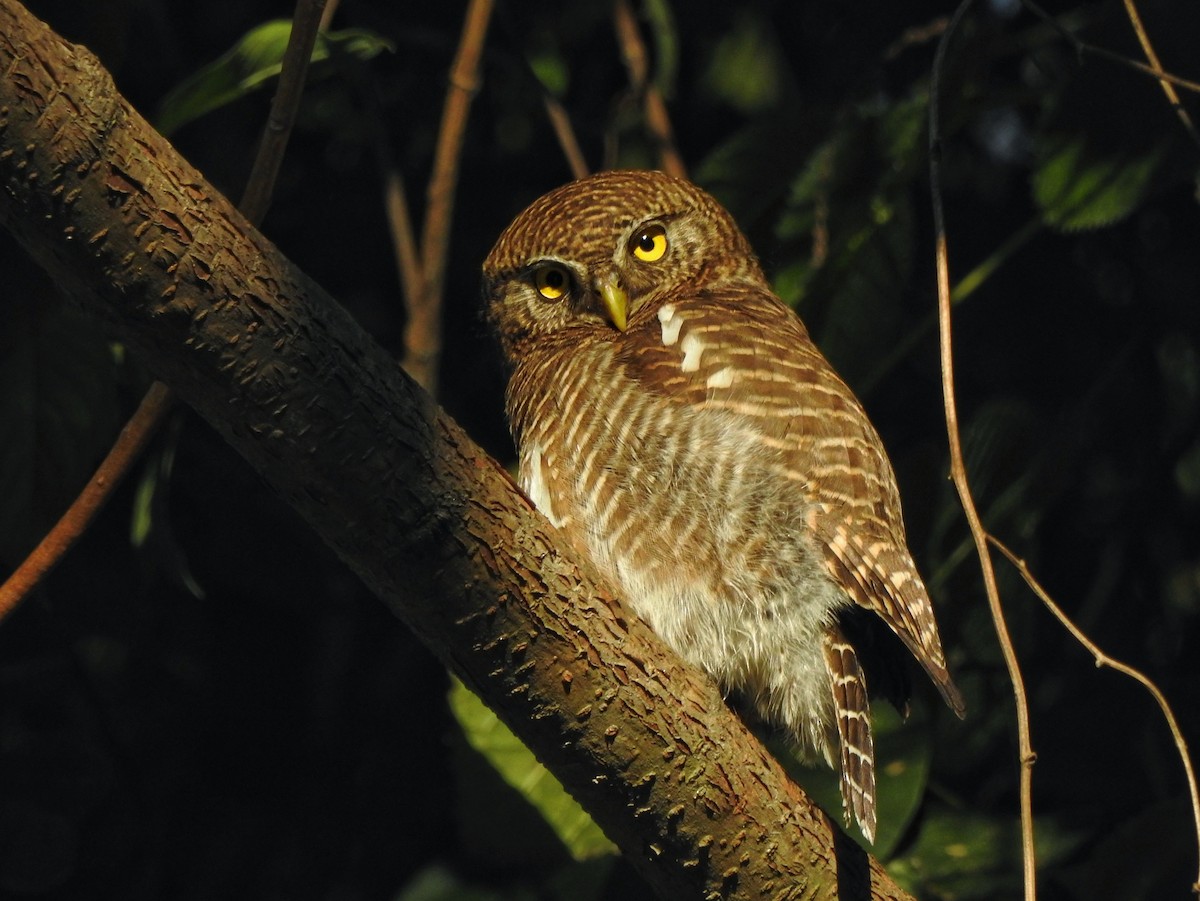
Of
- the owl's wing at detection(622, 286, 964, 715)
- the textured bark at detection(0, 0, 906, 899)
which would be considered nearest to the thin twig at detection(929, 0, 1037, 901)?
the owl's wing at detection(622, 286, 964, 715)

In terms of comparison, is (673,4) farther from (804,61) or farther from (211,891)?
(211,891)

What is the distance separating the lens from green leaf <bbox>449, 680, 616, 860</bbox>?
291 centimetres

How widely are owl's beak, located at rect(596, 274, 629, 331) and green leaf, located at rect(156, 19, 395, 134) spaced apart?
24.3 inches

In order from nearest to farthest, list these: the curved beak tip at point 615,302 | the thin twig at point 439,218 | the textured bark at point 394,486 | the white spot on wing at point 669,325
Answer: the textured bark at point 394,486
the white spot on wing at point 669,325
the curved beak tip at point 615,302
the thin twig at point 439,218

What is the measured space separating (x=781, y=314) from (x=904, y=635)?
88 cm

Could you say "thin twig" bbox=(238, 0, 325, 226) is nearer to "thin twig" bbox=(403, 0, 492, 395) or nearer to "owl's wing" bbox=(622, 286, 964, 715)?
"owl's wing" bbox=(622, 286, 964, 715)

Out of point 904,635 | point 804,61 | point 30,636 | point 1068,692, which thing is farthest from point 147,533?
point 804,61

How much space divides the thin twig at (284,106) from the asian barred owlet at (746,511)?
27.9 inches

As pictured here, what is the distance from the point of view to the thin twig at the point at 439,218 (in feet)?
10.3

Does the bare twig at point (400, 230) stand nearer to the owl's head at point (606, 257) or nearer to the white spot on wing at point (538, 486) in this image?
the owl's head at point (606, 257)

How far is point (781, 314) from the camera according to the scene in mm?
2961

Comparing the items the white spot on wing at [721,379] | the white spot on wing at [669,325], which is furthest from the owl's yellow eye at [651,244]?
the white spot on wing at [721,379]

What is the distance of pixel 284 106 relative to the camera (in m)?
2.09

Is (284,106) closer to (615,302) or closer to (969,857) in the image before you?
(615,302)
